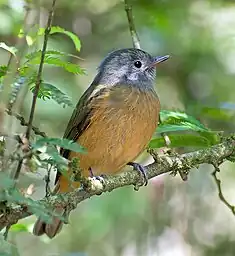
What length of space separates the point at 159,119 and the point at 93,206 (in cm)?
196

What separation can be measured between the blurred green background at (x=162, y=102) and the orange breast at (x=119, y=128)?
91 cm

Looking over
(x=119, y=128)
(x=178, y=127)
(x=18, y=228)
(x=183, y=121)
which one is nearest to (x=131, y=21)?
(x=119, y=128)

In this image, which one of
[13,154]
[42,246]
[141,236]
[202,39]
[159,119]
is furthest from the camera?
[202,39]

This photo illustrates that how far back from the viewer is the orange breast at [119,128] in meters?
4.62

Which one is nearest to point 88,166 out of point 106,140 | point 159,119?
point 106,140

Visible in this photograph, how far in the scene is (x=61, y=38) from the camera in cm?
671

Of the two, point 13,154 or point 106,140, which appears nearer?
point 13,154

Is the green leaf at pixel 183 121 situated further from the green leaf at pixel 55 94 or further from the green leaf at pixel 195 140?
the green leaf at pixel 55 94

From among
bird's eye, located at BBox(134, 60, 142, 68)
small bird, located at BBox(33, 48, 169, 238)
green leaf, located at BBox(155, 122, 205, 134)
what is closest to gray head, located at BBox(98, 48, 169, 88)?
bird's eye, located at BBox(134, 60, 142, 68)

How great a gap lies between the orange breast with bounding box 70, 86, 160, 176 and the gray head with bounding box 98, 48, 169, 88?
38cm

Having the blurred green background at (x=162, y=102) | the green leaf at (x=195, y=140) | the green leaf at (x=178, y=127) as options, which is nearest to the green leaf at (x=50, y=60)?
the green leaf at (x=178, y=127)

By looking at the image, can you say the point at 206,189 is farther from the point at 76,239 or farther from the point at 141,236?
the point at 76,239

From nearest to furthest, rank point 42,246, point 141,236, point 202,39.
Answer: point 141,236 < point 42,246 < point 202,39

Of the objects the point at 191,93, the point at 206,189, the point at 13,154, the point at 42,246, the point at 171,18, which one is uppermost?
the point at 171,18
